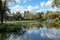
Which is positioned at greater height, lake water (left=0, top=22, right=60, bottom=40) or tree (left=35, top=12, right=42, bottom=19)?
lake water (left=0, top=22, right=60, bottom=40)

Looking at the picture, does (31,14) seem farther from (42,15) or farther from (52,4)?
(52,4)

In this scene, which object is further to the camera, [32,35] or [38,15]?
[38,15]

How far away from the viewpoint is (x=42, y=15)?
82.2 meters

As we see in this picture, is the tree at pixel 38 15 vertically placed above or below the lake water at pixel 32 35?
below

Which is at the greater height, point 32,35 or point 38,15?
point 32,35

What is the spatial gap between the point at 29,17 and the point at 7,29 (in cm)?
6208

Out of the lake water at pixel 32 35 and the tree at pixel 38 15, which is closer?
the lake water at pixel 32 35

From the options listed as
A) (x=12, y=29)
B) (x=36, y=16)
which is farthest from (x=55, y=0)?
(x=36, y=16)

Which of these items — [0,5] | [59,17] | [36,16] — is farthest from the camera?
[36,16]

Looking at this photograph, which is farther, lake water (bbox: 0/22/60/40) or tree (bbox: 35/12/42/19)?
tree (bbox: 35/12/42/19)

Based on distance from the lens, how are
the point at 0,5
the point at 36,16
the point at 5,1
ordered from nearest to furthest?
1. the point at 0,5
2. the point at 5,1
3. the point at 36,16

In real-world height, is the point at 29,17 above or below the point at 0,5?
below

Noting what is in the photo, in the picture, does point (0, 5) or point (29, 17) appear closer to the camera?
point (0, 5)

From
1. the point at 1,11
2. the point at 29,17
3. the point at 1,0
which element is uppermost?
the point at 1,0
